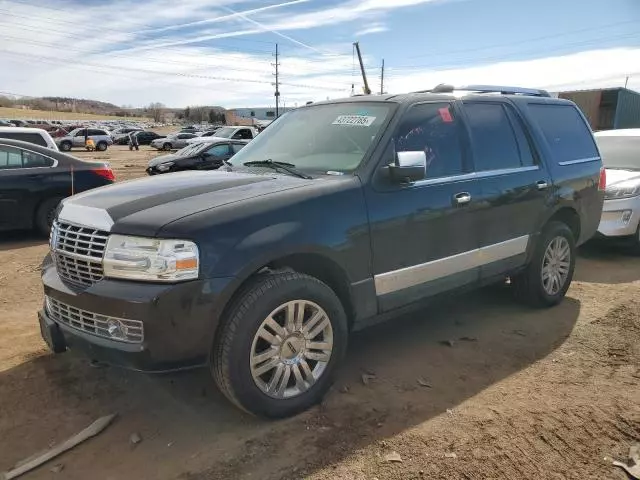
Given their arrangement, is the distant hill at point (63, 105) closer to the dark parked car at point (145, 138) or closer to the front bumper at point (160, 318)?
the dark parked car at point (145, 138)

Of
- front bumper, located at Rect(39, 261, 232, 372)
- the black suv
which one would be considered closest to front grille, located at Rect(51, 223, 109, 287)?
the black suv

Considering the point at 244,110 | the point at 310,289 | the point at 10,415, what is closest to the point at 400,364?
the point at 310,289

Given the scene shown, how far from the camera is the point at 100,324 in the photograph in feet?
9.71

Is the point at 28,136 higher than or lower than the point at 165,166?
higher

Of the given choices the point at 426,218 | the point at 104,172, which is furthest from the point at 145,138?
the point at 426,218

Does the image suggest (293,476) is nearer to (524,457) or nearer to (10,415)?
(524,457)

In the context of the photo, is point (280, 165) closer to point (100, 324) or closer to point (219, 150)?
point (100, 324)

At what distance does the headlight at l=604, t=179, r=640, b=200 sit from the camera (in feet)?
24.2

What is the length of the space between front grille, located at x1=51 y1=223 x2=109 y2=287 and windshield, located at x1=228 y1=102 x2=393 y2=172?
1.48 m

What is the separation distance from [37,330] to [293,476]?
2.99m

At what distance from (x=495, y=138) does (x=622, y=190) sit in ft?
12.5

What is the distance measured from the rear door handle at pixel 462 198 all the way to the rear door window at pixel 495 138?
0.33 meters

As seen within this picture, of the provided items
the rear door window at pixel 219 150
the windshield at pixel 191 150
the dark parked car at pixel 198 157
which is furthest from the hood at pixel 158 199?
the windshield at pixel 191 150

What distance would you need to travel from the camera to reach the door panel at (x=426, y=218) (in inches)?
143
